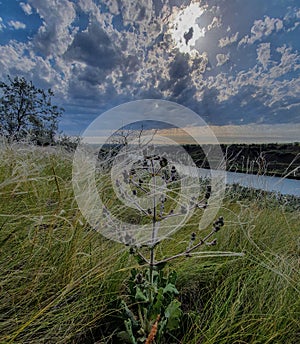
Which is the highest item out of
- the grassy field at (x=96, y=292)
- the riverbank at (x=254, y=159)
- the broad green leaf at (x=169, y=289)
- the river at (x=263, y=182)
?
the riverbank at (x=254, y=159)

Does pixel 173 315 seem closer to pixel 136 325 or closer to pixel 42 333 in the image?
pixel 136 325

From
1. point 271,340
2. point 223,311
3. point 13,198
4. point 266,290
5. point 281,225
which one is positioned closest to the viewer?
point 271,340

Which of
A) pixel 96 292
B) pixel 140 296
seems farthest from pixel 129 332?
pixel 96 292

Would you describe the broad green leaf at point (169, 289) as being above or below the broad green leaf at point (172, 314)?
above

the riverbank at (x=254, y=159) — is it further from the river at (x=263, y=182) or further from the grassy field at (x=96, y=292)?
the grassy field at (x=96, y=292)

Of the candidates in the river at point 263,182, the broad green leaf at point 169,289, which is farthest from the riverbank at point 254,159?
the broad green leaf at point 169,289

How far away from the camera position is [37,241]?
1.23 meters

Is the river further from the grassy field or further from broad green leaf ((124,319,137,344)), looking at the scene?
broad green leaf ((124,319,137,344))

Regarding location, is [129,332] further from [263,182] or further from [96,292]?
[263,182]

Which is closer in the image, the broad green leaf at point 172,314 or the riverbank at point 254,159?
the broad green leaf at point 172,314

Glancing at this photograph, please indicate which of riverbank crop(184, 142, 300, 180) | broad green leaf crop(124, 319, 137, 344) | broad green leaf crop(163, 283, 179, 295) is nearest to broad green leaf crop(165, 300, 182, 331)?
broad green leaf crop(163, 283, 179, 295)

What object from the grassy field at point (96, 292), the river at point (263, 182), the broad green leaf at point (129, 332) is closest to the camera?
the broad green leaf at point (129, 332)

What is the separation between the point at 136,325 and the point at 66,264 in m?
0.45

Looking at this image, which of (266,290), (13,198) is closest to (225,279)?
(266,290)
